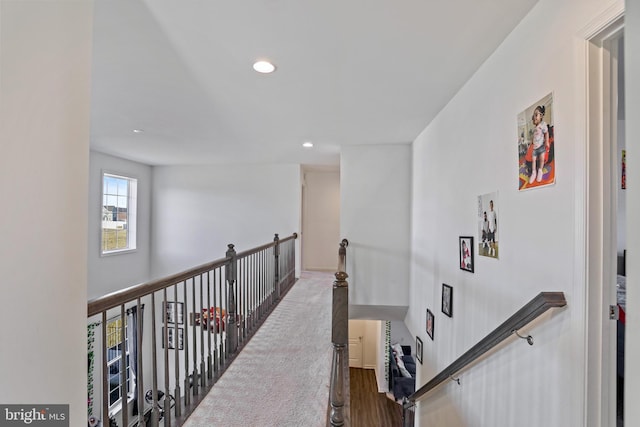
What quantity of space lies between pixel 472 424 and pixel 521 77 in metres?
2.43

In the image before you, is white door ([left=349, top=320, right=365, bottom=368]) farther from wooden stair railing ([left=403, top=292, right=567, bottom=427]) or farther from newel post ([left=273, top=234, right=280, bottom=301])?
wooden stair railing ([left=403, top=292, right=567, bottom=427])

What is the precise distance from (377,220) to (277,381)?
9.46ft

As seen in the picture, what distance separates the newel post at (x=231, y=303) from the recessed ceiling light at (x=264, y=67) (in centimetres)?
150

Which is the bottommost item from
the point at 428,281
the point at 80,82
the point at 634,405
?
the point at 428,281

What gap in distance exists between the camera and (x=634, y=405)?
2.03ft

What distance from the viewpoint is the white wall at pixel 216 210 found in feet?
20.1

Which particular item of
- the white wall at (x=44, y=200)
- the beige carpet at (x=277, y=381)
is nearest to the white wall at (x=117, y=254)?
the beige carpet at (x=277, y=381)

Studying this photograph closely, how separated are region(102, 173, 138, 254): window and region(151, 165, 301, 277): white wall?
0.47 m

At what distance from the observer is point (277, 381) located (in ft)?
7.76

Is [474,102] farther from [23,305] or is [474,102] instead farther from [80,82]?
[23,305]

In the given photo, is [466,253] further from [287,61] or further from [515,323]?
[287,61]

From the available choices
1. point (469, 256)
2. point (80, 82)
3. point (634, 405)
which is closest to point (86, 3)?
point (80, 82)

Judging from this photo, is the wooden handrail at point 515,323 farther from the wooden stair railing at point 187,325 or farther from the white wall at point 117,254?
the white wall at point 117,254

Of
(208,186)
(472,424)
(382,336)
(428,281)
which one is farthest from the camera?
(382,336)
